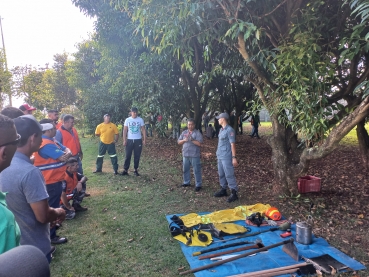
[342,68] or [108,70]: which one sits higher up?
[108,70]

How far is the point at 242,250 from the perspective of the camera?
12.6ft

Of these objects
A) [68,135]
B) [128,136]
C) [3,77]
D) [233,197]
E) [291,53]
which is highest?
[3,77]

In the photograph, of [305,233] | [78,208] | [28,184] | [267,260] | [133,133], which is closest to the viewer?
[28,184]

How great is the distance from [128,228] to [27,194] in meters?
2.88

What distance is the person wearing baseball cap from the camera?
205 cm

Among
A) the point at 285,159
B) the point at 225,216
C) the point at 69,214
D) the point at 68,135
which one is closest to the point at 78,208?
the point at 69,214

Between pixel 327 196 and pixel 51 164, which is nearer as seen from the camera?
pixel 51 164

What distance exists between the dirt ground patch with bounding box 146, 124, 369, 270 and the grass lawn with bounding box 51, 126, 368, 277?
0.57 metres

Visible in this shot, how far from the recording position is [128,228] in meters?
4.69

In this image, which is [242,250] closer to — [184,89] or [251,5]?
[251,5]

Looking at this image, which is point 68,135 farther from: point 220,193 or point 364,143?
point 364,143

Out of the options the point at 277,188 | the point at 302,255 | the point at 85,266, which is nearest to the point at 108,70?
the point at 277,188

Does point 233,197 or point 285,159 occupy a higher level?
point 285,159

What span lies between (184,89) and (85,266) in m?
8.95
